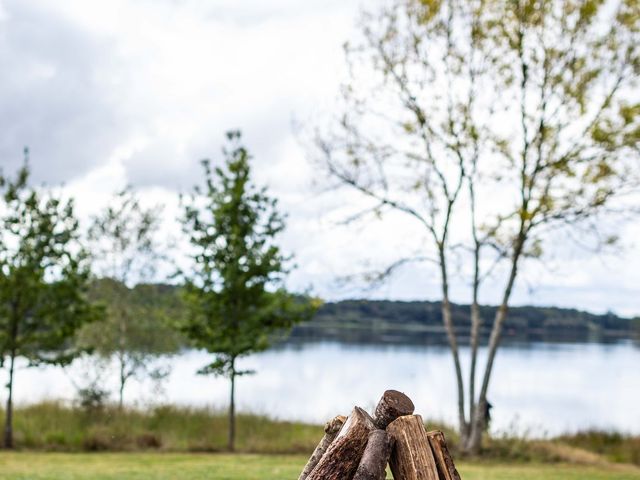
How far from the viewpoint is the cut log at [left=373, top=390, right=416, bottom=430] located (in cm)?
539

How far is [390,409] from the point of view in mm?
5383

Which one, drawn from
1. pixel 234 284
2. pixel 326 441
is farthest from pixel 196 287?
pixel 326 441

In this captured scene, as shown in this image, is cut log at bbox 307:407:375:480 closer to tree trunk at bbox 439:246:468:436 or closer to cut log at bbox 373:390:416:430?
cut log at bbox 373:390:416:430

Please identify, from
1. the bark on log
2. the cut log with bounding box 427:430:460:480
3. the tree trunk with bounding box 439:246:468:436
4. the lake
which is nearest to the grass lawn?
the tree trunk with bounding box 439:246:468:436

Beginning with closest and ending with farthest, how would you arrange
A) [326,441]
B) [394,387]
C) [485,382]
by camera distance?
[326,441] < [485,382] < [394,387]

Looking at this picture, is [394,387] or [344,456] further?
[394,387]

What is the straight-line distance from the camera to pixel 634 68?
16.8 m

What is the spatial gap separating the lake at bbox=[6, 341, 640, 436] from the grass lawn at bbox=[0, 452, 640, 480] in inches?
124

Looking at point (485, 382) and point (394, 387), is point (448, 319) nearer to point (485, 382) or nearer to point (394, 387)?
point (485, 382)

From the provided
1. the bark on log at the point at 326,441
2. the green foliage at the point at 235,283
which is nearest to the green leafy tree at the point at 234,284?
the green foliage at the point at 235,283

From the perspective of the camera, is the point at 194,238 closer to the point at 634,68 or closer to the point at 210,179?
the point at 210,179

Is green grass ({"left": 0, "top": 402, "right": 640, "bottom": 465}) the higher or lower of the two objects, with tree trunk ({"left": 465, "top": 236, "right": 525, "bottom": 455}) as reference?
lower

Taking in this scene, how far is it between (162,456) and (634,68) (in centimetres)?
1311

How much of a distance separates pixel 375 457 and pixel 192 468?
29.1 feet
